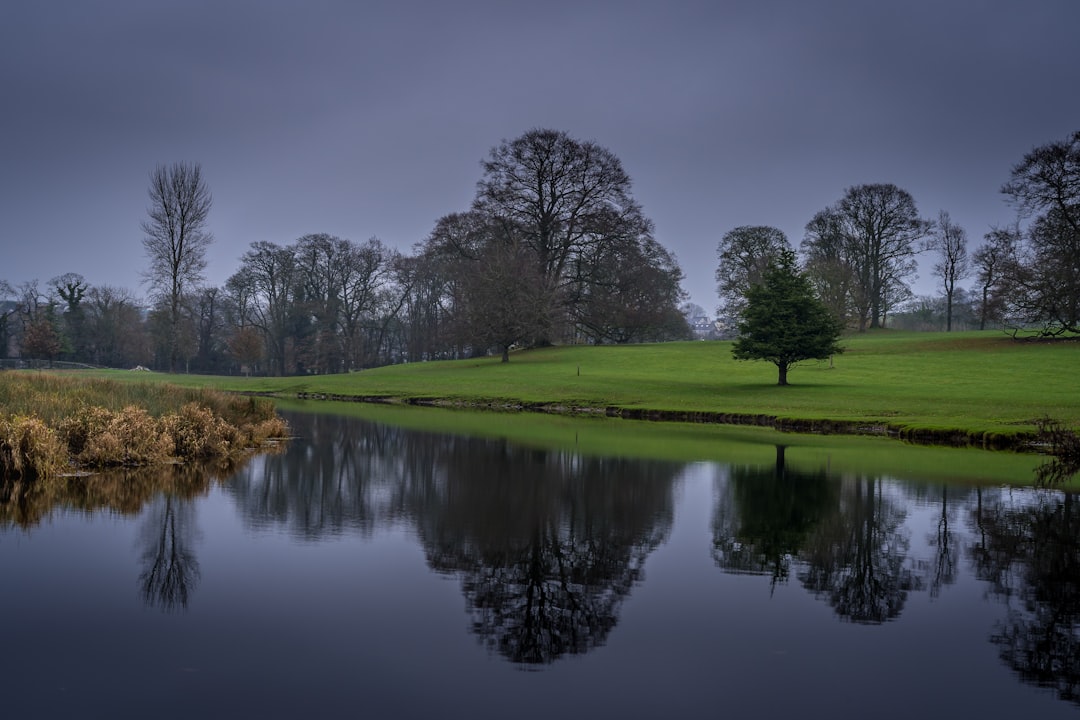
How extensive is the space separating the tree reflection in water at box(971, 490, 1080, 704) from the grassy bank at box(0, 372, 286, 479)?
1571 cm

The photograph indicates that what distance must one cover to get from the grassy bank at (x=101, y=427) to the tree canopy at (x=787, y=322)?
27.4 m

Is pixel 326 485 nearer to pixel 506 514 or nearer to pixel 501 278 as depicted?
pixel 506 514

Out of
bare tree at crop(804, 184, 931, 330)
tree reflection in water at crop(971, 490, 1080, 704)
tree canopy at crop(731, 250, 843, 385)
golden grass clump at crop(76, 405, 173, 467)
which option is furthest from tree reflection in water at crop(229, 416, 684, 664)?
bare tree at crop(804, 184, 931, 330)

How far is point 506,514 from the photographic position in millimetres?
14188

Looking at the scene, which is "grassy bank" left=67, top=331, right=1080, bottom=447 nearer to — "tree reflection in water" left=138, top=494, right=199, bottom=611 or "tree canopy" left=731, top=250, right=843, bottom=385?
"tree canopy" left=731, top=250, right=843, bottom=385

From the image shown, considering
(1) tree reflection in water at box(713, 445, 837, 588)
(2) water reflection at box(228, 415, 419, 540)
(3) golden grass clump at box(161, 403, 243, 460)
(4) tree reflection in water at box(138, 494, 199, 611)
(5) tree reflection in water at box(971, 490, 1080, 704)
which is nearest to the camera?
(5) tree reflection in water at box(971, 490, 1080, 704)

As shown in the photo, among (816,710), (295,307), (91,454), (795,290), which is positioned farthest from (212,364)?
(816,710)

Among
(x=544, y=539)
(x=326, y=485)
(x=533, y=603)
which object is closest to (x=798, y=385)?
(x=326, y=485)

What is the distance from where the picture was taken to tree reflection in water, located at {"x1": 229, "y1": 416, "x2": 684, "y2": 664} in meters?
8.78

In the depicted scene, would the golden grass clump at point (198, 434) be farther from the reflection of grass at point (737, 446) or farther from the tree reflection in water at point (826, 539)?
the tree reflection in water at point (826, 539)

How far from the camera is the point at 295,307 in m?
82.4

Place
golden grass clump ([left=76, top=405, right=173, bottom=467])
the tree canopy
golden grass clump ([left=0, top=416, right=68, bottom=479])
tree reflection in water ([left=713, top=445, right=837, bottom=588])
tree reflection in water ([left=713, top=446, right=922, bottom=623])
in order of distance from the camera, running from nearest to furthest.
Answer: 1. tree reflection in water ([left=713, top=446, right=922, bottom=623])
2. tree reflection in water ([left=713, top=445, right=837, bottom=588])
3. golden grass clump ([left=0, top=416, right=68, bottom=479])
4. golden grass clump ([left=76, top=405, right=173, bottom=467])
5. the tree canopy

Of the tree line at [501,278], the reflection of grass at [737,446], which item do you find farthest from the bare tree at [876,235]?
the reflection of grass at [737,446]

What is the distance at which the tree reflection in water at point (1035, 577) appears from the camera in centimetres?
768
